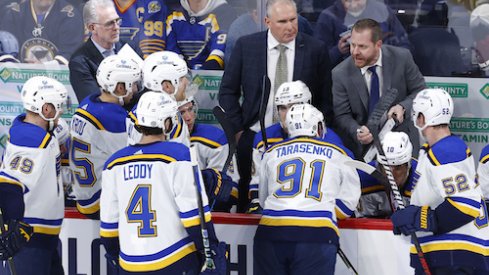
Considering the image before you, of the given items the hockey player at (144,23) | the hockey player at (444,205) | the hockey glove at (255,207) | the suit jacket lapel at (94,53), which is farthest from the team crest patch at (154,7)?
the hockey player at (444,205)

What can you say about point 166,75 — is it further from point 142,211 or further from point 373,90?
point 373,90

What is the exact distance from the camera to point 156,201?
5.61 m

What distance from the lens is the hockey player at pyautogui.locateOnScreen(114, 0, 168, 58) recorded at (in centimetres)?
721

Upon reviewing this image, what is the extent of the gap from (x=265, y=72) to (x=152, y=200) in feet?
5.00

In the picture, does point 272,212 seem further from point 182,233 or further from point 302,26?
point 302,26

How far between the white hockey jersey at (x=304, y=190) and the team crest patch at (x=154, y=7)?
153 centimetres

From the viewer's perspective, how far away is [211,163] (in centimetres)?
661

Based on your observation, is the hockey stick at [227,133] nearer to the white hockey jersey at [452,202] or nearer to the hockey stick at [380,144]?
the hockey stick at [380,144]

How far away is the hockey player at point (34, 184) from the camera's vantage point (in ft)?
19.5

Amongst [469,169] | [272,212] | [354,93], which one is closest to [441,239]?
[469,169]

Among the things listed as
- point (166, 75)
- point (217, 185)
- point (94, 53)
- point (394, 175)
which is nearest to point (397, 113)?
point (394, 175)

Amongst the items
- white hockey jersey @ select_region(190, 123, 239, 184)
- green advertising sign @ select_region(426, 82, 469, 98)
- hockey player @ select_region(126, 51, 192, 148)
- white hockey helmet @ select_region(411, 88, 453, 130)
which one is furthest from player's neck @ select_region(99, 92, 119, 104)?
green advertising sign @ select_region(426, 82, 469, 98)

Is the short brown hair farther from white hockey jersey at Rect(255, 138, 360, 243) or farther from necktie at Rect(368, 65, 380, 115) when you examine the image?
white hockey jersey at Rect(255, 138, 360, 243)

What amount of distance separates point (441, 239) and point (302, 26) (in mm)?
1878
